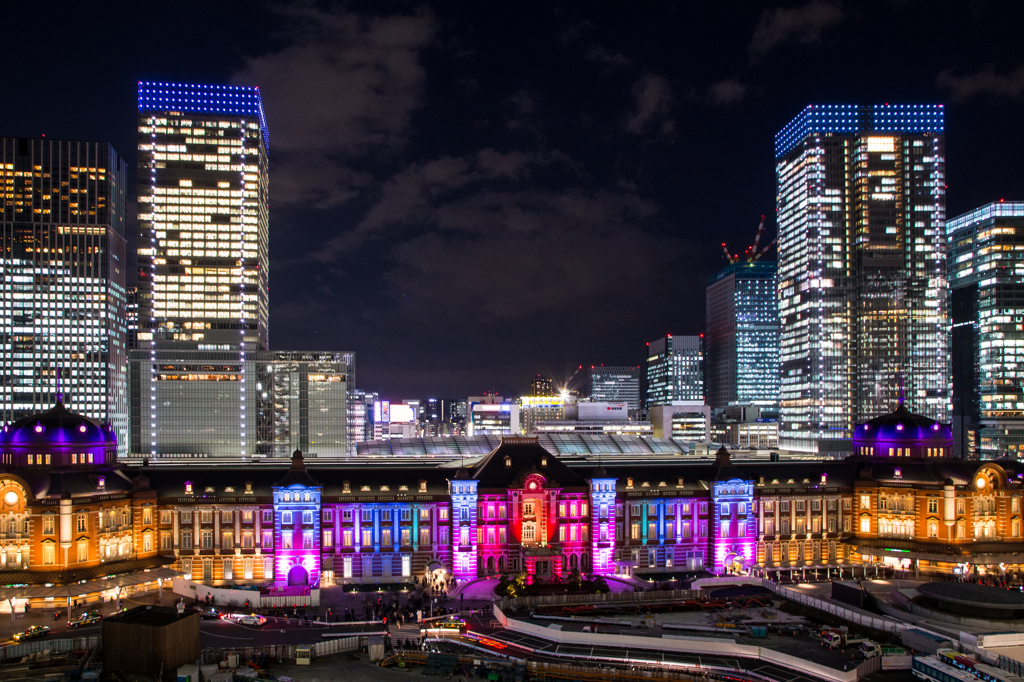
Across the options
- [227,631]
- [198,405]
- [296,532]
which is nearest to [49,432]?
[296,532]

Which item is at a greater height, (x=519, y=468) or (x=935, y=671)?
(x=519, y=468)

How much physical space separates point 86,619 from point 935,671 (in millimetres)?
69480

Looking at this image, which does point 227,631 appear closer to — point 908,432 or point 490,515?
point 490,515

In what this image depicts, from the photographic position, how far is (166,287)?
19638 centimetres

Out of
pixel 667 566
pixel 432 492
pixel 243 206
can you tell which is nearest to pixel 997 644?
pixel 667 566

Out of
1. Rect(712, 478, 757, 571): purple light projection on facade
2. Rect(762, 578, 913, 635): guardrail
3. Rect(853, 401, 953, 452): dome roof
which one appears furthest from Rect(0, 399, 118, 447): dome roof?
Rect(853, 401, 953, 452): dome roof

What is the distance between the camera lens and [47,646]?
64.4 meters

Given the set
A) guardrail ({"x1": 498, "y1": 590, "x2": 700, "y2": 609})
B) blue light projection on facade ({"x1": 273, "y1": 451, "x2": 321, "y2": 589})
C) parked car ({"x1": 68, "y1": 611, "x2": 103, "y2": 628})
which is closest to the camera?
parked car ({"x1": 68, "y1": 611, "x2": 103, "y2": 628})

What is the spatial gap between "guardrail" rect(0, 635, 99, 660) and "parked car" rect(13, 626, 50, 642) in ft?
2.81

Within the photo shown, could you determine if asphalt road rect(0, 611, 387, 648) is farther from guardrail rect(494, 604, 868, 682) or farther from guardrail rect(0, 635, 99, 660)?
guardrail rect(494, 604, 868, 682)

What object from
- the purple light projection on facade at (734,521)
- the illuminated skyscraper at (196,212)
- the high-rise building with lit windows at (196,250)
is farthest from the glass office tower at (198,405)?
the purple light projection on facade at (734,521)

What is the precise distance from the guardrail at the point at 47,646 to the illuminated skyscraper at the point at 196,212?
137267 mm

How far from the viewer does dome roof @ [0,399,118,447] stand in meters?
91.5

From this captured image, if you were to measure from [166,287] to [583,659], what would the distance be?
163266 millimetres
